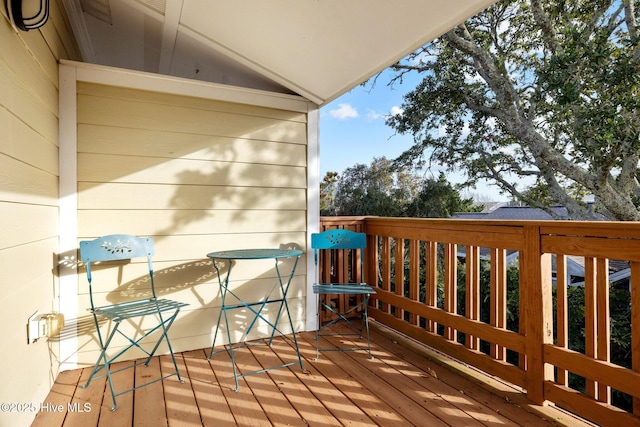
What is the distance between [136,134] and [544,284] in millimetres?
2801

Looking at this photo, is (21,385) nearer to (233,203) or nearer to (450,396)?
(233,203)

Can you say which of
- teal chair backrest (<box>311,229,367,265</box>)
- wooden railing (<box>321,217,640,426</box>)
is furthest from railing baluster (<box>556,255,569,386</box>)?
teal chair backrest (<box>311,229,367,265</box>)

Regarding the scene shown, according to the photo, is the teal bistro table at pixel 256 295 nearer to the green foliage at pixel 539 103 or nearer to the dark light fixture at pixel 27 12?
the dark light fixture at pixel 27 12

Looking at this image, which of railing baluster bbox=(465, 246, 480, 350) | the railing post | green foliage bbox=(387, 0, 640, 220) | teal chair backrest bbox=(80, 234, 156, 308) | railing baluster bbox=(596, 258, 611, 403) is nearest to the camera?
railing baluster bbox=(596, 258, 611, 403)

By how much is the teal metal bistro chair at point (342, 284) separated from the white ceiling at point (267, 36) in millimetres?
1198

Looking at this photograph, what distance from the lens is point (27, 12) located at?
169 centimetres

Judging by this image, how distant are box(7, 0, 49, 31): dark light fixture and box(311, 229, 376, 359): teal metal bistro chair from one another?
86.0 inches

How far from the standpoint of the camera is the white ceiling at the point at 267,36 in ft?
6.64

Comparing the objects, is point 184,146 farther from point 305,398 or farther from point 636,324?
point 636,324

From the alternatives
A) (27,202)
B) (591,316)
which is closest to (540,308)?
(591,316)

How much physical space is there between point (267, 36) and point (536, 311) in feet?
7.69

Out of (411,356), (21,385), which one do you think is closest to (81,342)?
(21,385)

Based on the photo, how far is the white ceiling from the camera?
202 cm

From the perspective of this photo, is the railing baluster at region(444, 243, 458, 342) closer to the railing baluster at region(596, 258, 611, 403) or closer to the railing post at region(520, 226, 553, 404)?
the railing post at region(520, 226, 553, 404)
